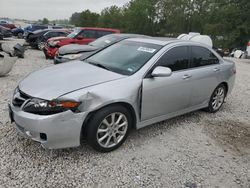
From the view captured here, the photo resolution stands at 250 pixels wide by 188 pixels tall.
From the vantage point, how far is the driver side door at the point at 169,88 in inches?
145

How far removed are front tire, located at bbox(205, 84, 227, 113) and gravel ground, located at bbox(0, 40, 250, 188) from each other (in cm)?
75

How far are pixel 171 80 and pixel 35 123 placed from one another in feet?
6.97

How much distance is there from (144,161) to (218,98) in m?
2.73

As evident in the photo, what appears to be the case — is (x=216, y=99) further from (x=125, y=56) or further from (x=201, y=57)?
(x=125, y=56)

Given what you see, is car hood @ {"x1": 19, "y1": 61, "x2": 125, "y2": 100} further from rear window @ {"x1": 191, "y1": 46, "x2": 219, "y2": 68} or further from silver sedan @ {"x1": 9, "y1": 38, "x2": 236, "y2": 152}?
rear window @ {"x1": 191, "y1": 46, "x2": 219, "y2": 68}

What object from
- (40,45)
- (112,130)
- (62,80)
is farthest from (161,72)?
(40,45)

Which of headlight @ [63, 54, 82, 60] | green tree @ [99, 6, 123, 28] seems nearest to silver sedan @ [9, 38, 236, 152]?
headlight @ [63, 54, 82, 60]

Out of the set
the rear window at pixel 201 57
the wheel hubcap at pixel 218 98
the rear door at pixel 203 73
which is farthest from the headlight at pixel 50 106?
the wheel hubcap at pixel 218 98

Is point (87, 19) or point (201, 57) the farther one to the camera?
point (87, 19)

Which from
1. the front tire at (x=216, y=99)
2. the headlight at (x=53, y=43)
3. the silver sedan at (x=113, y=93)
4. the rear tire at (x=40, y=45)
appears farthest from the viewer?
the rear tire at (x=40, y=45)

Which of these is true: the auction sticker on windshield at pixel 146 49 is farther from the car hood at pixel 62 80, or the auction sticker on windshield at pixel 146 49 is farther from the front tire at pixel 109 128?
the front tire at pixel 109 128

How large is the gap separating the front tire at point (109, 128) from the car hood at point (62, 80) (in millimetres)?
419

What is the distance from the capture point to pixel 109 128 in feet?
11.1

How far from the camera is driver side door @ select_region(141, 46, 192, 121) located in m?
3.68
